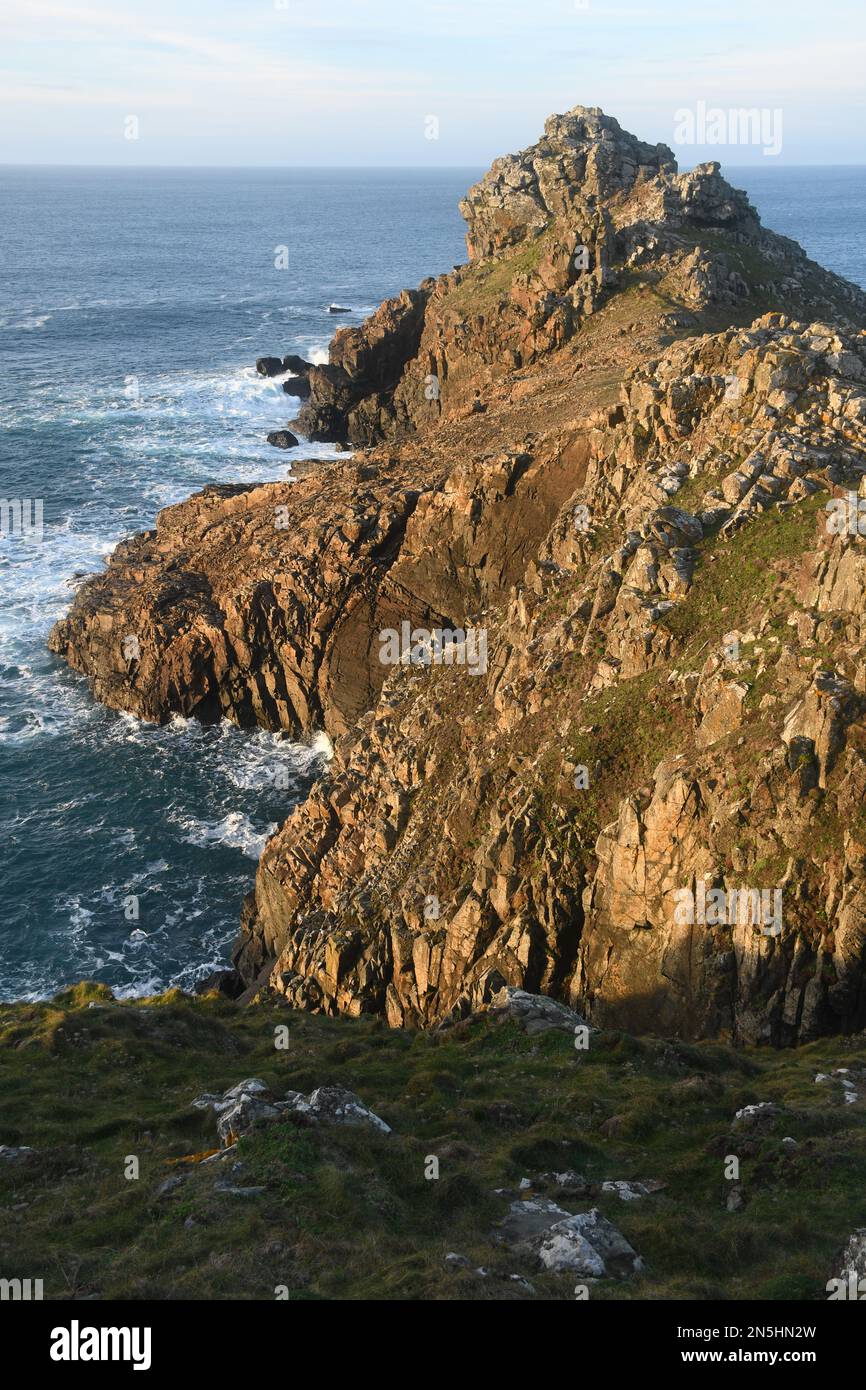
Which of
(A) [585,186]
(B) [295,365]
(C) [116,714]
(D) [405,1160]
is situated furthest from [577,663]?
(B) [295,365]

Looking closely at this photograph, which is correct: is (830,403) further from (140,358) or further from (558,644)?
(140,358)

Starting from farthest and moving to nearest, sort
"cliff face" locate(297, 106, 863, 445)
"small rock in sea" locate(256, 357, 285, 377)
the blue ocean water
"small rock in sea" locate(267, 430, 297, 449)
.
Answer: "small rock in sea" locate(256, 357, 285, 377) < "small rock in sea" locate(267, 430, 297, 449) < "cliff face" locate(297, 106, 863, 445) < the blue ocean water

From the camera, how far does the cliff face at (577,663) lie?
3086cm

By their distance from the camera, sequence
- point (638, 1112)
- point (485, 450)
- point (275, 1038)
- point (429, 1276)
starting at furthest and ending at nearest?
1. point (485, 450)
2. point (275, 1038)
3. point (638, 1112)
4. point (429, 1276)

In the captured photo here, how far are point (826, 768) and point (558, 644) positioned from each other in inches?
542

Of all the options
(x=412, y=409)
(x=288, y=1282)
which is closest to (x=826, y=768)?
(x=288, y=1282)

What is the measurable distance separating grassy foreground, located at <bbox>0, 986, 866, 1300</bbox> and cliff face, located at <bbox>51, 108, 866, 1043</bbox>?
418cm

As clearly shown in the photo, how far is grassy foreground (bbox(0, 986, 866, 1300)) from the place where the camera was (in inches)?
757

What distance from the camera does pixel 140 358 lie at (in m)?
133

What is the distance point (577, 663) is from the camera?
4053cm

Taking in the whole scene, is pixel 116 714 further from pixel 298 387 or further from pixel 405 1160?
pixel 298 387

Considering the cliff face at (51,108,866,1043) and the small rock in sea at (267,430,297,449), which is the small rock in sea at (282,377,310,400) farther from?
the cliff face at (51,108,866,1043)

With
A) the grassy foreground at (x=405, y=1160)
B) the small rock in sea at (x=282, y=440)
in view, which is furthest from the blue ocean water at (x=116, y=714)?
the grassy foreground at (x=405, y=1160)

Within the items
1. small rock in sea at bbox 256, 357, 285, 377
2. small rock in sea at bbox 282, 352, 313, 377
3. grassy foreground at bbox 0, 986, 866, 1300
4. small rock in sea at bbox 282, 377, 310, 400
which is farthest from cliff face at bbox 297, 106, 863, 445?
grassy foreground at bbox 0, 986, 866, 1300
